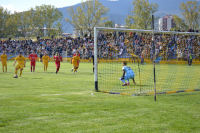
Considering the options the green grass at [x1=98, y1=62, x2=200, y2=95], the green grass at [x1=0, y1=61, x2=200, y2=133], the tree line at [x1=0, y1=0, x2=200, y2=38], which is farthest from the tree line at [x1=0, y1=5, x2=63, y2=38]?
the green grass at [x1=0, y1=61, x2=200, y2=133]

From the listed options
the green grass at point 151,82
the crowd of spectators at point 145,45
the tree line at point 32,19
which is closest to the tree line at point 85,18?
the tree line at point 32,19

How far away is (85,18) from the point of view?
7338 cm

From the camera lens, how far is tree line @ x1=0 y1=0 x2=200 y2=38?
59500 mm

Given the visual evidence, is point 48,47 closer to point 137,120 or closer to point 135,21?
point 135,21

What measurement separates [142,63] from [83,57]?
57.4ft

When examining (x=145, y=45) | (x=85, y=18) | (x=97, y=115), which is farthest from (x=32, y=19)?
(x=97, y=115)

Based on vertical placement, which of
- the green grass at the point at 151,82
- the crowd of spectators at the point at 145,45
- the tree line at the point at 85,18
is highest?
the tree line at the point at 85,18

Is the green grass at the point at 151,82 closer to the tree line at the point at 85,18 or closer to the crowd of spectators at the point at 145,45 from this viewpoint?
the crowd of spectators at the point at 145,45

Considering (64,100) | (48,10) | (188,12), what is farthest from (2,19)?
(64,100)

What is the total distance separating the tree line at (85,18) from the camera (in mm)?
59500

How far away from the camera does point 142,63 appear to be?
93.9ft

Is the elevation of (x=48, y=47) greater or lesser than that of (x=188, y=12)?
lesser

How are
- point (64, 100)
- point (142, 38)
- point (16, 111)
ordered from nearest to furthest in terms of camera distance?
point (16, 111), point (64, 100), point (142, 38)

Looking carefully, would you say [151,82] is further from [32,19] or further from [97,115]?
[32,19]
